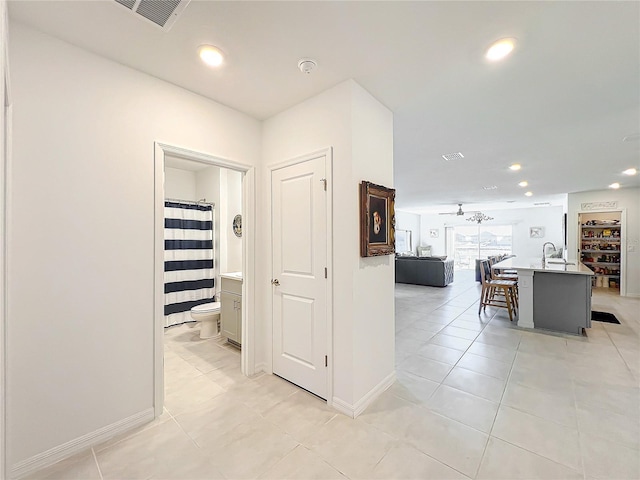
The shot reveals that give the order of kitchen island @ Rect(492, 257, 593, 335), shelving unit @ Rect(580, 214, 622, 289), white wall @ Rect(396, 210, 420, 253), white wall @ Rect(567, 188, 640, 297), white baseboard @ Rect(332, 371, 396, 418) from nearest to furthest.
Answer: white baseboard @ Rect(332, 371, 396, 418)
kitchen island @ Rect(492, 257, 593, 335)
white wall @ Rect(567, 188, 640, 297)
shelving unit @ Rect(580, 214, 622, 289)
white wall @ Rect(396, 210, 420, 253)

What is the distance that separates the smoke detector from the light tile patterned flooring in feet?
8.44

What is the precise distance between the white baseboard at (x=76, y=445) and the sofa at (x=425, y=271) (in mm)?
7201

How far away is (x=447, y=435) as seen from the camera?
1950 mm

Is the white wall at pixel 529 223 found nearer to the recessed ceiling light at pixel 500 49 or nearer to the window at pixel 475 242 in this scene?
the window at pixel 475 242

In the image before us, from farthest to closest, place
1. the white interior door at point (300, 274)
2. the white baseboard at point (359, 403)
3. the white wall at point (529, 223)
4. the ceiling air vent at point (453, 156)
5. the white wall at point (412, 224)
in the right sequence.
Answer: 1. the white wall at point (412, 224)
2. the white wall at point (529, 223)
3. the ceiling air vent at point (453, 156)
4. the white interior door at point (300, 274)
5. the white baseboard at point (359, 403)

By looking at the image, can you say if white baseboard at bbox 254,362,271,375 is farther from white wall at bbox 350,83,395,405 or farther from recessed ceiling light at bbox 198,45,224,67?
recessed ceiling light at bbox 198,45,224,67

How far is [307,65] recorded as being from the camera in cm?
200

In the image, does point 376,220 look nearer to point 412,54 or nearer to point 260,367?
point 412,54

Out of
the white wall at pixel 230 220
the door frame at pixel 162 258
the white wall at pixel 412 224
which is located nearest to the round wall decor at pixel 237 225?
the white wall at pixel 230 220

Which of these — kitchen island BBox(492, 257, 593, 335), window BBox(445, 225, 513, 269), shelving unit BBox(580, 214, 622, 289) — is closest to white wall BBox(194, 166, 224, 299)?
kitchen island BBox(492, 257, 593, 335)

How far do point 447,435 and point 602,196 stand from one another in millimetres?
8415

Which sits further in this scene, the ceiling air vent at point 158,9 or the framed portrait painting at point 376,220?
the framed portrait painting at point 376,220

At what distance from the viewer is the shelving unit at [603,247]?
759 centimetres

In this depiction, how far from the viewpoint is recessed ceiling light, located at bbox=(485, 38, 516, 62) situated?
179 centimetres
